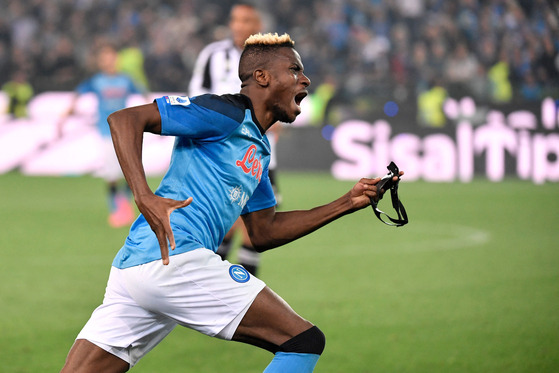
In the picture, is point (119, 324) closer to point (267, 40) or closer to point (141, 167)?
point (141, 167)

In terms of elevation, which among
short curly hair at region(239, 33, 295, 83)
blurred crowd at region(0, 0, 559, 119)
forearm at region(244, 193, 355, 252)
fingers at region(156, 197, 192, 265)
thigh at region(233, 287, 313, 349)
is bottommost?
thigh at region(233, 287, 313, 349)

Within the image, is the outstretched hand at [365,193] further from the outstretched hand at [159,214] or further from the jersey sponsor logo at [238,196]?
the outstretched hand at [159,214]

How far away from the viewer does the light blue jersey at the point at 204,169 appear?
341 cm

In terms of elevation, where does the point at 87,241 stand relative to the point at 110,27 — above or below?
below

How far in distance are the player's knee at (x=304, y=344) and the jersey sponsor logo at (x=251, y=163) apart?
0.75m

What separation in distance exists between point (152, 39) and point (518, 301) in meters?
17.7

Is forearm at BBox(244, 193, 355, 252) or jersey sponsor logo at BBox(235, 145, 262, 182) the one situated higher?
jersey sponsor logo at BBox(235, 145, 262, 182)

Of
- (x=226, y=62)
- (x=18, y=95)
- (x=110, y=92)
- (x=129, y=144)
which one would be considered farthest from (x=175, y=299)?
(x=18, y=95)

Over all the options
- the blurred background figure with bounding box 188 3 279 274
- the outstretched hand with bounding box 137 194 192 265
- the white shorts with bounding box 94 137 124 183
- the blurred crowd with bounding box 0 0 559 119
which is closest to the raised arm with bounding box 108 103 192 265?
the outstretched hand with bounding box 137 194 192 265

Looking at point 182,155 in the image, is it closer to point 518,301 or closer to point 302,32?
point 518,301

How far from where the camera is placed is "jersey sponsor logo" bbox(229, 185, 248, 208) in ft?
12.0

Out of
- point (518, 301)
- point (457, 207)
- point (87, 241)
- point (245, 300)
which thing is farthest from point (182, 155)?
point (457, 207)

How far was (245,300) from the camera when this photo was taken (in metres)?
3.40

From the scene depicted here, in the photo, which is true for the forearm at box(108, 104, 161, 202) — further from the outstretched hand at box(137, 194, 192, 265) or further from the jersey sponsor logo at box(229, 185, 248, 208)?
the jersey sponsor logo at box(229, 185, 248, 208)
